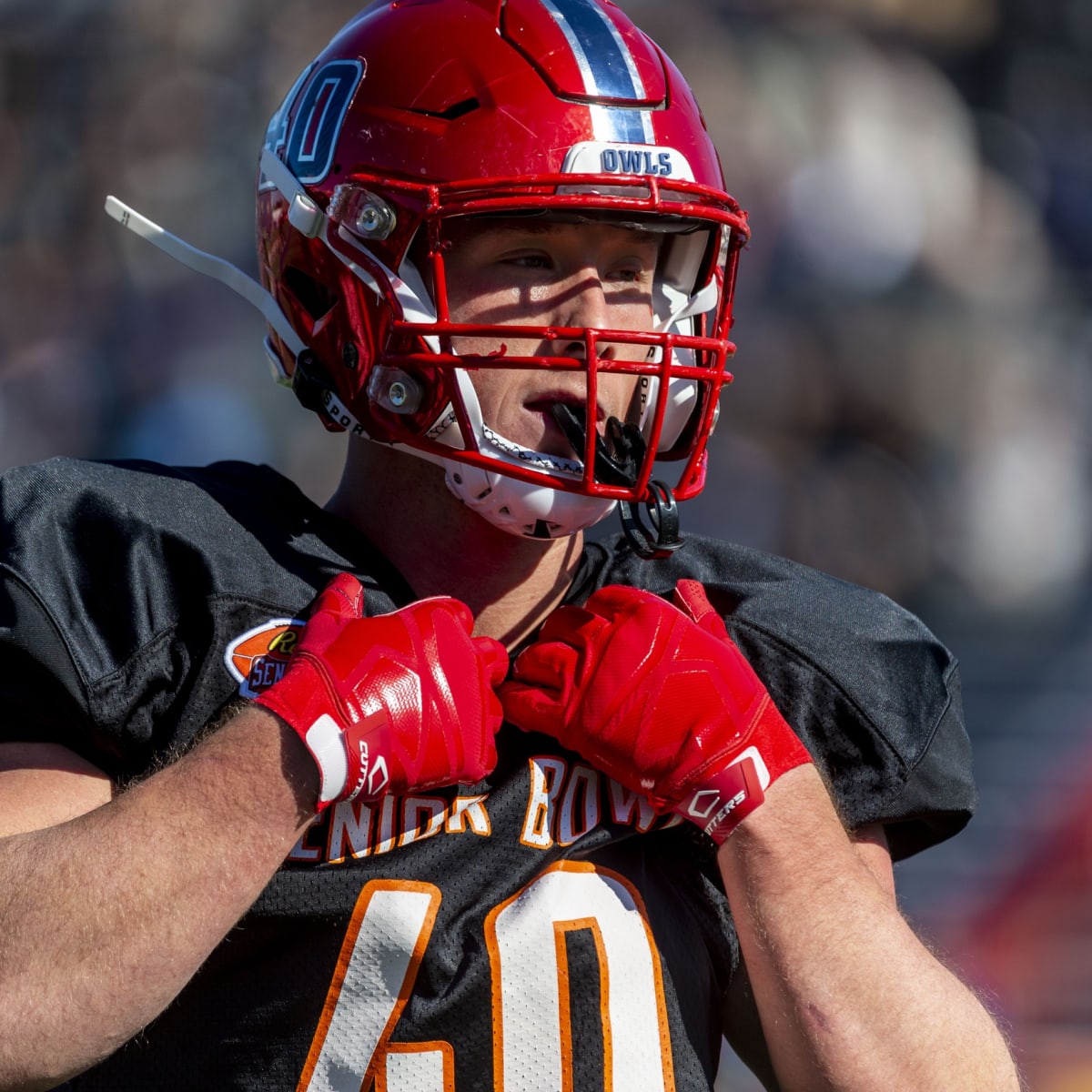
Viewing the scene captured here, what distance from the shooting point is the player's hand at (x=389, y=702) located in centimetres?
130

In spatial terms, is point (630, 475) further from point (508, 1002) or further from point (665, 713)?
point (508, 1002)

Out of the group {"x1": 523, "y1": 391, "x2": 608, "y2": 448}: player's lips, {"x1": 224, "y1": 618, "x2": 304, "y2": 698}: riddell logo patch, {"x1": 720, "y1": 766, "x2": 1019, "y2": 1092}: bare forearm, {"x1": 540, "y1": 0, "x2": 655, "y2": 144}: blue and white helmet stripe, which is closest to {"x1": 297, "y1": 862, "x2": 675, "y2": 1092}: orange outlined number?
{"x1": 720, "y1": 766, "x2": 1019, "y2": 1092}: bare forearm

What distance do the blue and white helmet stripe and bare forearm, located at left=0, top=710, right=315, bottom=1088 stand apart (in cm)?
80

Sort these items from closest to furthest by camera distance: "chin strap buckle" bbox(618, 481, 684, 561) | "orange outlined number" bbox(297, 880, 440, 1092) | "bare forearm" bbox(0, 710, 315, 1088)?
"bare forearm" bbox(0, 710, 315, 1088)
"orange outlined number" bbox(297, 880, 440, 1092)
"chin strap buckle" bbox(618, 481, 684, 561)

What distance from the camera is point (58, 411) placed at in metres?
4.54

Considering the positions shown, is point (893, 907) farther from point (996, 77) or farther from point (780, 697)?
point (996, 77)

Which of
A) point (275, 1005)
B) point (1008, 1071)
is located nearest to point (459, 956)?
point (275, 1005)

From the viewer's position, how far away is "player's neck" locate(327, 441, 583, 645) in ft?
5.52

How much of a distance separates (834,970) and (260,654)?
65cm

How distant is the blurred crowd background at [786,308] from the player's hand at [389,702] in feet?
10.1

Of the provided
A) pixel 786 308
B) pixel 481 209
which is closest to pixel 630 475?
pixel 481 209

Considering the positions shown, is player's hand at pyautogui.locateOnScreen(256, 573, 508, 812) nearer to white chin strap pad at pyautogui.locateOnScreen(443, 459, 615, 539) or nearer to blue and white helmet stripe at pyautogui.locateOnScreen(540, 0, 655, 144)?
white chin strap pad at pyautogui.locateOnScreen(443, 459, 615, 539)

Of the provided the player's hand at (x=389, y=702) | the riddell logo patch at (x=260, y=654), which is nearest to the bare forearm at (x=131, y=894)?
the player's hand at (x=389, y=702)

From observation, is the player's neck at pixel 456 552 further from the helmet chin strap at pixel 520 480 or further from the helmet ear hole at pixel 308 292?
the helmet ear hole at pixel 308 292
